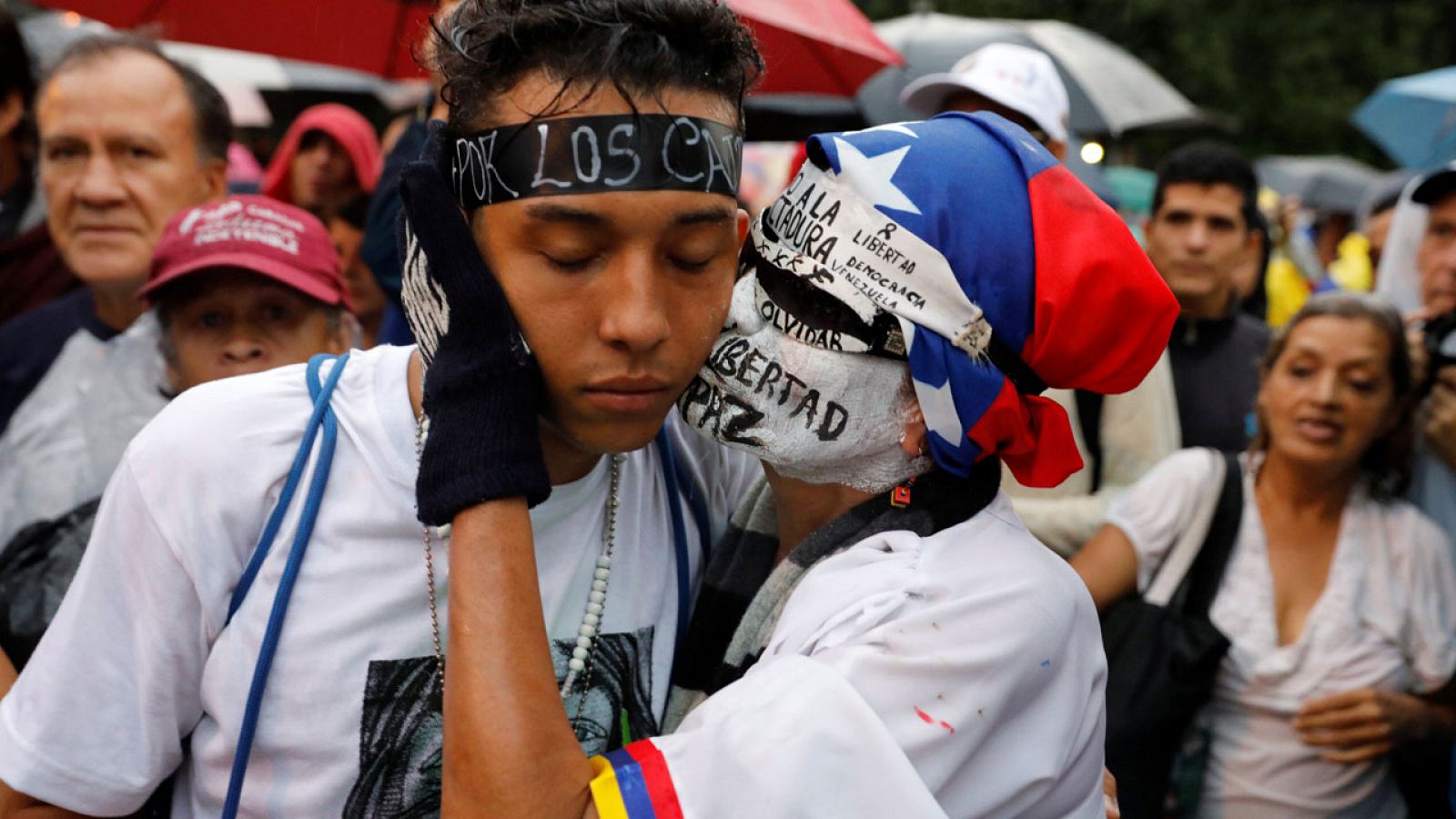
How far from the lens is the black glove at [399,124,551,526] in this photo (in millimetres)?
1829

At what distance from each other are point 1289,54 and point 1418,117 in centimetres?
1952

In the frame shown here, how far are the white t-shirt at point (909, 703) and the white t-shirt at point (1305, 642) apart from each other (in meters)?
1.75

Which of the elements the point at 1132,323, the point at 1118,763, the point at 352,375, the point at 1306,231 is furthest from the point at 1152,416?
the point at 1306,231

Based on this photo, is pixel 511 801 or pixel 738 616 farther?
pixel 738 616

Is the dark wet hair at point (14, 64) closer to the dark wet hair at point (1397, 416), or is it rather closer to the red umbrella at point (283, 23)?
the red umbrella at point (283, 23)

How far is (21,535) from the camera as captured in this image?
2777mm

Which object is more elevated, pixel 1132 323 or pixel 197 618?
pixel 1132 323

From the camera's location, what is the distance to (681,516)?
7.63 feet

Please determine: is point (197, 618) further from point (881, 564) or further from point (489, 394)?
point (881, 564)

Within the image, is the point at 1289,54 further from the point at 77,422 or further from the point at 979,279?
the point at 979,279

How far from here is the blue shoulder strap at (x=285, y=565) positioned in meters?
→ 1.88

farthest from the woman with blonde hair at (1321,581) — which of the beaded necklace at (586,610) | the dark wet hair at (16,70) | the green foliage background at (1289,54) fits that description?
the green foliage background at (1289,54)

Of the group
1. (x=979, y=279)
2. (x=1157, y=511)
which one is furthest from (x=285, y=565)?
(x=1157, y=511)

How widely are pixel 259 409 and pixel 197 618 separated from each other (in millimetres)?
317
